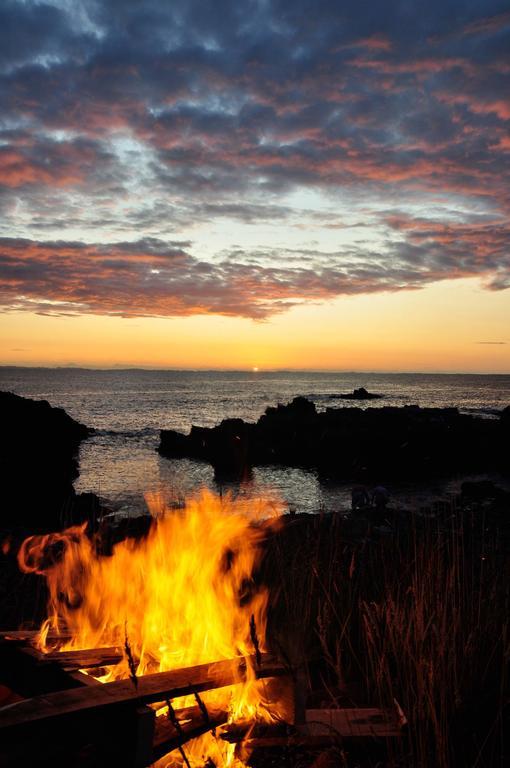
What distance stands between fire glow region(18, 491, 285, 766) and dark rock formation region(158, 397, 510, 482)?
23075 mm

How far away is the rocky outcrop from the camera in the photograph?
54.4 ft

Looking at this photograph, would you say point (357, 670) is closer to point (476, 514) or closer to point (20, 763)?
point (20, 763)

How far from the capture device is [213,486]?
87.4ft

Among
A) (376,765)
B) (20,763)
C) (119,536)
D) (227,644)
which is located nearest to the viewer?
(20,763)

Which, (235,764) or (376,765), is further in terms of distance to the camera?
(235,764)

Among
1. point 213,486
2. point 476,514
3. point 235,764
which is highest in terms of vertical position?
point 235,764

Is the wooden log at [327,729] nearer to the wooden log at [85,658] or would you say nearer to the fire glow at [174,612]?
the fire glow at [174,612]

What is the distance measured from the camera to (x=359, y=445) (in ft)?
101

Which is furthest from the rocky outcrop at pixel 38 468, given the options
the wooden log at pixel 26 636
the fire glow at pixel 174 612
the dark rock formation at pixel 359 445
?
the dark rock formation at pixel 359 445

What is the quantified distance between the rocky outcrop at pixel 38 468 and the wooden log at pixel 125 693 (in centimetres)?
511

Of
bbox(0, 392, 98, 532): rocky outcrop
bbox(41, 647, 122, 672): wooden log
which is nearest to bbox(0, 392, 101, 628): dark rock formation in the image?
bbox(0, 392, 98, 532): rocky outcrop

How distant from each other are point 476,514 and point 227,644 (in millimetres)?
11272

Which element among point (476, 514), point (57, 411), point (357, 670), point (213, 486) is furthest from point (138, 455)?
point (357, 670)

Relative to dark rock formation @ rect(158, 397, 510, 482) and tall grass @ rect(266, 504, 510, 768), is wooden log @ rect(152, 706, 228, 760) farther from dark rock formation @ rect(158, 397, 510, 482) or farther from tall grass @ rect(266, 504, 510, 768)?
dark rock formation @ rect(158, 397, 510, 482)
